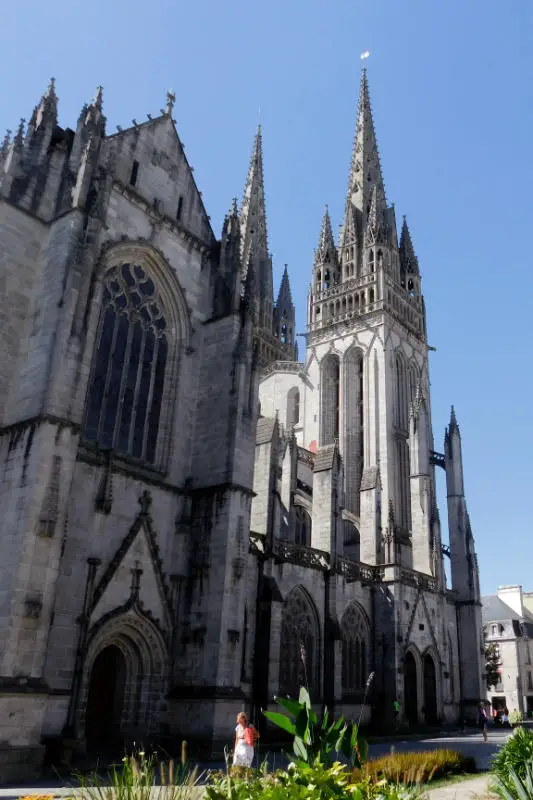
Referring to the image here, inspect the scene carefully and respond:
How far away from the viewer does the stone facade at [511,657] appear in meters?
57.0

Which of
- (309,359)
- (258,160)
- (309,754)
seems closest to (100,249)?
(309,754)

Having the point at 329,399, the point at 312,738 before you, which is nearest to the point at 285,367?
the point at 329,399

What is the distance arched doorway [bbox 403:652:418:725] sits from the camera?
105ft

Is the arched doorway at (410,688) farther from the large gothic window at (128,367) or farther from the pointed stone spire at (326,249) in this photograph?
the pointed stone spire at (326,249)

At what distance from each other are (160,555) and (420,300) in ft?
128

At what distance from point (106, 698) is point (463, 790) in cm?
964

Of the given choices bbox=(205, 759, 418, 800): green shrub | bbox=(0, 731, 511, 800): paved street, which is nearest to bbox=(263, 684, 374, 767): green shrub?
bbox=(205, 759, 418, 800): green shrub

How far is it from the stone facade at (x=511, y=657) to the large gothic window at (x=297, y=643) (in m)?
35.5

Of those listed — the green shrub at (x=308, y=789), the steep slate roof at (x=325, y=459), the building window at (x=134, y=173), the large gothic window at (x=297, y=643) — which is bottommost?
the green shrub at (x=308, y=789)

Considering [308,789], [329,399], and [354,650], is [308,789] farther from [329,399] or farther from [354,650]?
[329,399]

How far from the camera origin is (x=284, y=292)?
63.9 metres

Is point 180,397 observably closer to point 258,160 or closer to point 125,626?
point 125,626

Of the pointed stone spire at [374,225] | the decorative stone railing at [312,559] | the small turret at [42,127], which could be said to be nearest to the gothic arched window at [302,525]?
the decorative stone railing at [312,559]

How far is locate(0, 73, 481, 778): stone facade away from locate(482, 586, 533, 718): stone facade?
1215 inches
